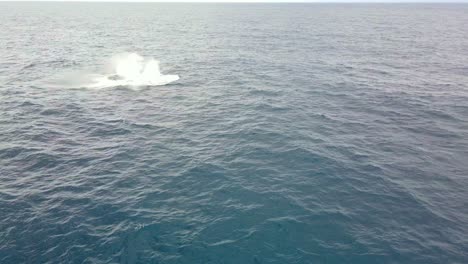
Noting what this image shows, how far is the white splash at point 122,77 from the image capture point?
239 ft

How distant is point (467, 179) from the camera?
37.6 m

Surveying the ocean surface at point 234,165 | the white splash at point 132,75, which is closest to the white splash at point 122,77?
the white splash at point 132,75

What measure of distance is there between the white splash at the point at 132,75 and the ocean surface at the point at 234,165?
746mm

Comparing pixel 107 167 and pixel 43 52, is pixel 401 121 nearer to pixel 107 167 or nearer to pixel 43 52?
pixel 107 167

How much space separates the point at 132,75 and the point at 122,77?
2.91 metres

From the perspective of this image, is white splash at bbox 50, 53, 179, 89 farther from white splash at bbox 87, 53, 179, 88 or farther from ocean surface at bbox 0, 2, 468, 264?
ocean surface at bbox 0, 2, 468, 264

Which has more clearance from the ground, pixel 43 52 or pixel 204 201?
pixel 43 52

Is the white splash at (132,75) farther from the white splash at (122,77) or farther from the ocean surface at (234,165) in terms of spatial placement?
the ocean surface at (234,165)

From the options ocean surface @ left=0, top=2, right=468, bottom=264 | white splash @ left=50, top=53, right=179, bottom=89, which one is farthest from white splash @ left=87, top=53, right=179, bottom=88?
ocean surface @ left=0, top=2, right=468, bottom=264

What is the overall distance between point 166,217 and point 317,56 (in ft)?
272

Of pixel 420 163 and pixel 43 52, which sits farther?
pixel 43 52

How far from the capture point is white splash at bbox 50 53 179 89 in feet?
239

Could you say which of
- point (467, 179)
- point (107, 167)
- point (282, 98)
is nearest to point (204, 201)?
point (107, 167)

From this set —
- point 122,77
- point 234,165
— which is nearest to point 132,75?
point 122,77
